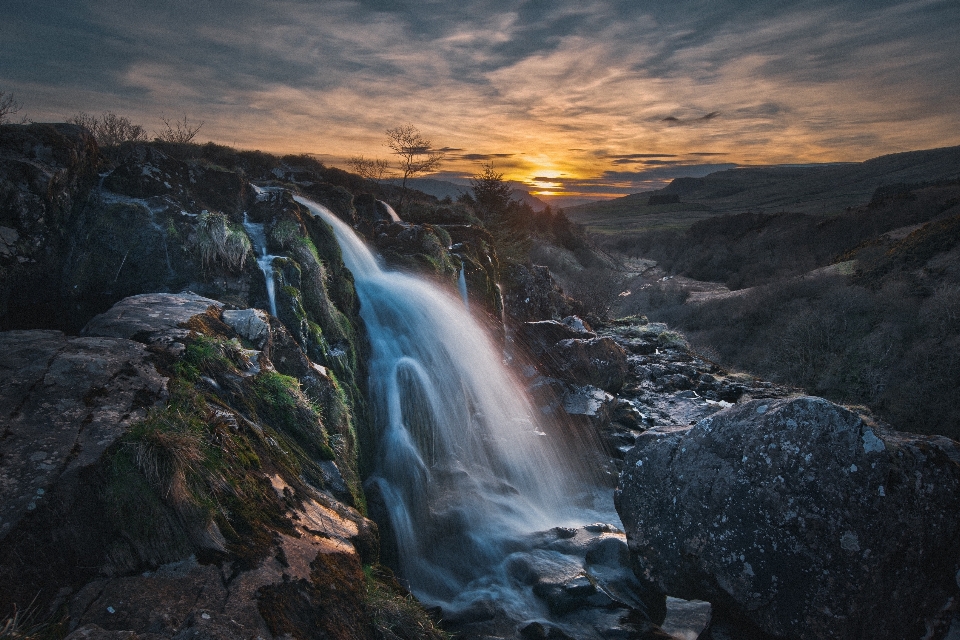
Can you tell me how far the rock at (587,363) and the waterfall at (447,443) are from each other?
7.87 ft

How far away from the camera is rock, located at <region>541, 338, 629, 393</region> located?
17234 mm

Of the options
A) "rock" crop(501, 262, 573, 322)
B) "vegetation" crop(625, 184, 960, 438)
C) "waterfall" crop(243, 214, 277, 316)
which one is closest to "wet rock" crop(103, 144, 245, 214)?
"waterfall" crop(243, 214, 277, 316)

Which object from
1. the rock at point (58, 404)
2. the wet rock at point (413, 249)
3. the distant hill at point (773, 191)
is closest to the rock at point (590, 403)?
the wet rock at point (413, 249)

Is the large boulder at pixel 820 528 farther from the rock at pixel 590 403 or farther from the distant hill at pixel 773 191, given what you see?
the distant hill at pixel 773 191

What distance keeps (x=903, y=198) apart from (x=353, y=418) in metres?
52.8

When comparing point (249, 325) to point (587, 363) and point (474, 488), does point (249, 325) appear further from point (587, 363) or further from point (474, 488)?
point (587, 363)

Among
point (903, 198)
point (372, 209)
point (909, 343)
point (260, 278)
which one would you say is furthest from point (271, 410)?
point (903, 198)

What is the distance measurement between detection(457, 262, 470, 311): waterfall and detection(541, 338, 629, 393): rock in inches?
142

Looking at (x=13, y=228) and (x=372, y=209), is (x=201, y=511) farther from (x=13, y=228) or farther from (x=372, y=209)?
(x=372, y=209)

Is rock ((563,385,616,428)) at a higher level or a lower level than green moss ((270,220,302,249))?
lower

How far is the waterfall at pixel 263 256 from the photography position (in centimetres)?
1083

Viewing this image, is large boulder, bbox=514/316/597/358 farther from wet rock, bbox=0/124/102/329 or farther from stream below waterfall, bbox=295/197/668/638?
wet rock, bbox=0/124/102/329

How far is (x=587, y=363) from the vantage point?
17516mm

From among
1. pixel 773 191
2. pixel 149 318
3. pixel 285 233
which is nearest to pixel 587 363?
pixel 285 233
